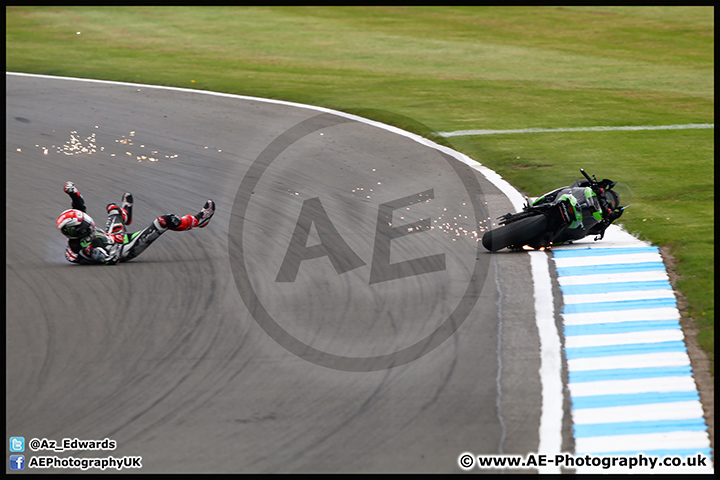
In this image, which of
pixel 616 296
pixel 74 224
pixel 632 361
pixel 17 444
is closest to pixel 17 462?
pixel 17 444

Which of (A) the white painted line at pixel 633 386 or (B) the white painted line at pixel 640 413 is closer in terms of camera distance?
(B) the white painted line at pixel 640 413

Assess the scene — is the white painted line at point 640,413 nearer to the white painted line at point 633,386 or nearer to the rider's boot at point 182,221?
the white painted line at point 633,386

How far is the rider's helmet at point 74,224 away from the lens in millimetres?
11234

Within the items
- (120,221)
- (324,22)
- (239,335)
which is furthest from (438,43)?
(239,335)

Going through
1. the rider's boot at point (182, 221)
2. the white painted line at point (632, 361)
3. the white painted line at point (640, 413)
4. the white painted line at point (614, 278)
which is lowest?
the white painted line at point (640, 413)

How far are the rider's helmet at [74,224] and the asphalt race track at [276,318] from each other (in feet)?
2.14

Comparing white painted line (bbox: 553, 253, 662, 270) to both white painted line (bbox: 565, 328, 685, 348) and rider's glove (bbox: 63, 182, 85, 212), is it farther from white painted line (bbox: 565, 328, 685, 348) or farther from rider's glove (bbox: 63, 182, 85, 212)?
rider's glove (bbox: 63, 182, 85, 212)

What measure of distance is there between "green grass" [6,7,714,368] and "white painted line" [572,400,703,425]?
1.40 m

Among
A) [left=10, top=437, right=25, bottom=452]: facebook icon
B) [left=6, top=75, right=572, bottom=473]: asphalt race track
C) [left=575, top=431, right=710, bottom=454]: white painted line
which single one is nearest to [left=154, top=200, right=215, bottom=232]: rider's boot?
[left=6, top=75, right=572, bottom=473]: asphalt race track

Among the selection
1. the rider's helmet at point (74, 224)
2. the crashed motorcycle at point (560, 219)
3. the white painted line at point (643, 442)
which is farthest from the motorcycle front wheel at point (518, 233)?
the rider's helmet at point (74, 224)

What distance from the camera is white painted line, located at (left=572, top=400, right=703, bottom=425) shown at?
8.15m

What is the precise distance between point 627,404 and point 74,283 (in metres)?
7.76

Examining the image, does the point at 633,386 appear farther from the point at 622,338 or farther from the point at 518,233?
the point at 518,233

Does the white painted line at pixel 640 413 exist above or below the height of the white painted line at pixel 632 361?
below
